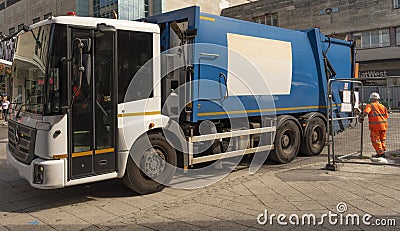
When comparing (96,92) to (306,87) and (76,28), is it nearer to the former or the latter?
(76,28)

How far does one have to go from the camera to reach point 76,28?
16.4 ft

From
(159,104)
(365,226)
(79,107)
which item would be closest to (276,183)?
(365,226)

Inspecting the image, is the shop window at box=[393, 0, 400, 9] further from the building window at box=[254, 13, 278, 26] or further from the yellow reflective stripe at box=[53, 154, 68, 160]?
the yellow reflective stripe at box=[53, 154, 68, 160]

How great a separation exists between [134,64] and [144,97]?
0.54 m

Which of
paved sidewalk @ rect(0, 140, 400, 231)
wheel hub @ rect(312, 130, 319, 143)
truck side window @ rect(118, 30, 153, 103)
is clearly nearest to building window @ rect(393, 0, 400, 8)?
wheel hub @ rect(312, 130, 319, 143)

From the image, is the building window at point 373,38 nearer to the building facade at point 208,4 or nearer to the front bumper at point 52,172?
the building facade at point 208,4

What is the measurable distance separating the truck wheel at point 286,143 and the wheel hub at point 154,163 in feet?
10.2

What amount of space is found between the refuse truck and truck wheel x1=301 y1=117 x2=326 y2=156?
2.88 feet

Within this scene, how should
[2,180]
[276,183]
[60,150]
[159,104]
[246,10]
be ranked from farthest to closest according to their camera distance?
[246,10], [2,180], [276,183], [159,104], [60,150]

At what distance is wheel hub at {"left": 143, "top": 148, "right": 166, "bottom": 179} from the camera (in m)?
5.65

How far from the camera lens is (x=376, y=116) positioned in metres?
8.12

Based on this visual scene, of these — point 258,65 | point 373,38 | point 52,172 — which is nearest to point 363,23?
point 373,38

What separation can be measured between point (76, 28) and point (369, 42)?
118 ft

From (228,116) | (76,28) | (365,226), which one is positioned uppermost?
(76,28)
